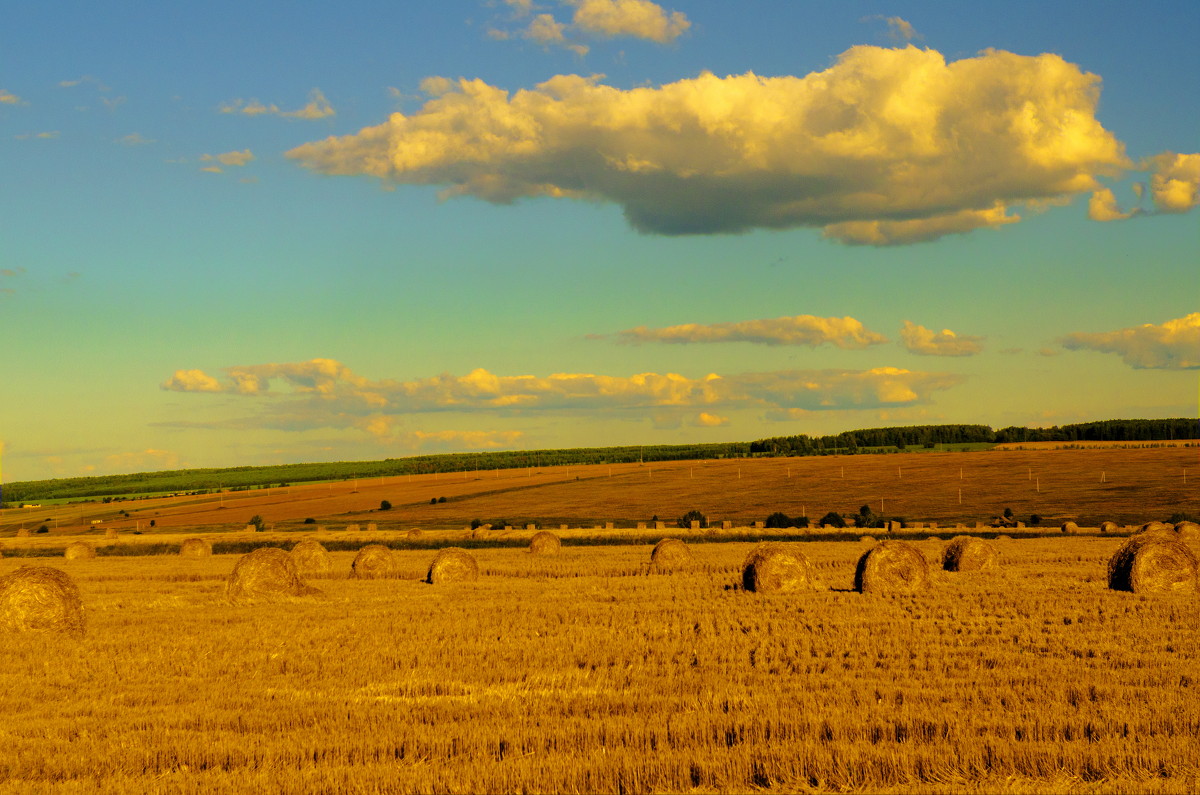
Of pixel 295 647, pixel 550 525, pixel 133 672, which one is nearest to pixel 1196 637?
pixel 295 647

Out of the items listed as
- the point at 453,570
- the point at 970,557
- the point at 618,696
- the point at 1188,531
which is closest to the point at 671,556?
the point at 453,570

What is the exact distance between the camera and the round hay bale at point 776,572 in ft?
78.5

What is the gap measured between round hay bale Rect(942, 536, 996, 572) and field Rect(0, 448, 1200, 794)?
0.52m

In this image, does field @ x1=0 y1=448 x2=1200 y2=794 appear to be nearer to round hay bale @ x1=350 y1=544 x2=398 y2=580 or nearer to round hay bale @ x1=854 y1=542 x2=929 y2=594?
round hay bale @ x1=854 y1=542 x2=929 y2=594

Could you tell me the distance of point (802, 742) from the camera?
9.87 metres

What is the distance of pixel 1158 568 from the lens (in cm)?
2286

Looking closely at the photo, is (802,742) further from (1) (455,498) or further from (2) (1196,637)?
(1) (455,498)

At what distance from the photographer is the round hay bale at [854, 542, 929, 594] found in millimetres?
23547

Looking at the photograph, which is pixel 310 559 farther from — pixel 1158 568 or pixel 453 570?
pixel 1158 568

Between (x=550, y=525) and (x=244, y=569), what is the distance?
138ft

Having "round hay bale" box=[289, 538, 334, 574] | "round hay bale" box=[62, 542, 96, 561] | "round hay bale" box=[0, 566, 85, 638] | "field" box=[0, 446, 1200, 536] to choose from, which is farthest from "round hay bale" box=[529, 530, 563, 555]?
"field" box=[0, 446, 1200, 536]

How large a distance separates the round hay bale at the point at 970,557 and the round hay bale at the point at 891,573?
5744 millimetres

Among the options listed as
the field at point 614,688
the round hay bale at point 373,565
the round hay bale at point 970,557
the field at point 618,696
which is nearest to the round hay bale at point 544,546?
the round hay bale at point 373,565

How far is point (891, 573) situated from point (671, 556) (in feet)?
31.4
